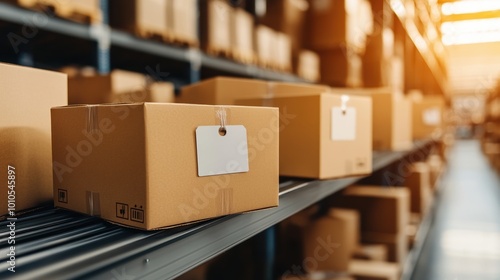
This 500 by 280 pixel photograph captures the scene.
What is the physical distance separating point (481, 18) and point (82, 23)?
19.7ft

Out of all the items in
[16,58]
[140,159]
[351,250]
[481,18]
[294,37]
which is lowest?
[351,250]

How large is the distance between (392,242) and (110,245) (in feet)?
6.38

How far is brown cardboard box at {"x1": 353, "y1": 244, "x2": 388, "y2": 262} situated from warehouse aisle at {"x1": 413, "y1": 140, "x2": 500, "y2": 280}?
634 mm

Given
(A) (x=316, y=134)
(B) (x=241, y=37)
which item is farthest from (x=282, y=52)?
(A) (x=316, y=134)

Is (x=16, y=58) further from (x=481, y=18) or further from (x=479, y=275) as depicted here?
(x=481, y=18)

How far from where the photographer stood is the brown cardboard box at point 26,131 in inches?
27.4

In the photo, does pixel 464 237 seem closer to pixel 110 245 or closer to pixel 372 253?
pixel 372 253

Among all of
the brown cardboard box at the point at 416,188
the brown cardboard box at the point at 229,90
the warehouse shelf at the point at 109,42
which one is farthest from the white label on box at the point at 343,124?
the brown cardboard box at the point at 416,188

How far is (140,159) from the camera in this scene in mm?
603

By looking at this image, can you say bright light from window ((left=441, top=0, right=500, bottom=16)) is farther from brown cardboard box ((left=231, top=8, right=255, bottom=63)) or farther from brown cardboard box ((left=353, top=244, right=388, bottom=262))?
brown cardboard box ((left=353, top=244, right=388, bottom=262))

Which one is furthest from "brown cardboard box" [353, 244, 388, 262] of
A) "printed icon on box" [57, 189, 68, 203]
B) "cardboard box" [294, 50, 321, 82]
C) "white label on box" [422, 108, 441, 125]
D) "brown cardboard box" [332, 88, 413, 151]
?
"white label on box" [422, 108, 441, 125]

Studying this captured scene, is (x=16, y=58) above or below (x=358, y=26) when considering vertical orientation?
below

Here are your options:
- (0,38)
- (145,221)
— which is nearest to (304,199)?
(145,221)

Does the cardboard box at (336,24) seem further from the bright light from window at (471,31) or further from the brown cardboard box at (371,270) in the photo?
the bright light from window at (471,31)
